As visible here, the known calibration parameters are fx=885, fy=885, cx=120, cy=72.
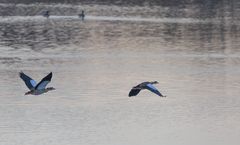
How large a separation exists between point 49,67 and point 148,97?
8.72 metres

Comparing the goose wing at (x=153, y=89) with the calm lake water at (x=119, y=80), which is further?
the calm lake water at (x=119, y=80)

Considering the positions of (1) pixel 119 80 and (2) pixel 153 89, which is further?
(1) pixel 119 80

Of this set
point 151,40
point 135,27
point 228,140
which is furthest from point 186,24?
point 228,140

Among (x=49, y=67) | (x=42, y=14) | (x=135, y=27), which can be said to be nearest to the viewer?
(x=49, y=67)

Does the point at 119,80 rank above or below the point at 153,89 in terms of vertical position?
below

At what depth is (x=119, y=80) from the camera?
37.8 metres

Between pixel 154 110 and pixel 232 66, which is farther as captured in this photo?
pixel 232 66

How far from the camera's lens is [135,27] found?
59781mm

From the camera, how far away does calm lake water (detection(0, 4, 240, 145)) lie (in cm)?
2850

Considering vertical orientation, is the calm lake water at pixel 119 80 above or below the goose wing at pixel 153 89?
below

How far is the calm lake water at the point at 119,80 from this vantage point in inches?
1122

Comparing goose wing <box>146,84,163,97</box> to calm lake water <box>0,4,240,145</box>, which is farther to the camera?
calm lake water <box>0,4,240,145</box>

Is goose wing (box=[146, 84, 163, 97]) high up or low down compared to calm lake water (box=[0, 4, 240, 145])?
up

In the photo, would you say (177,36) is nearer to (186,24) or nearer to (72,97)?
(186,24)
